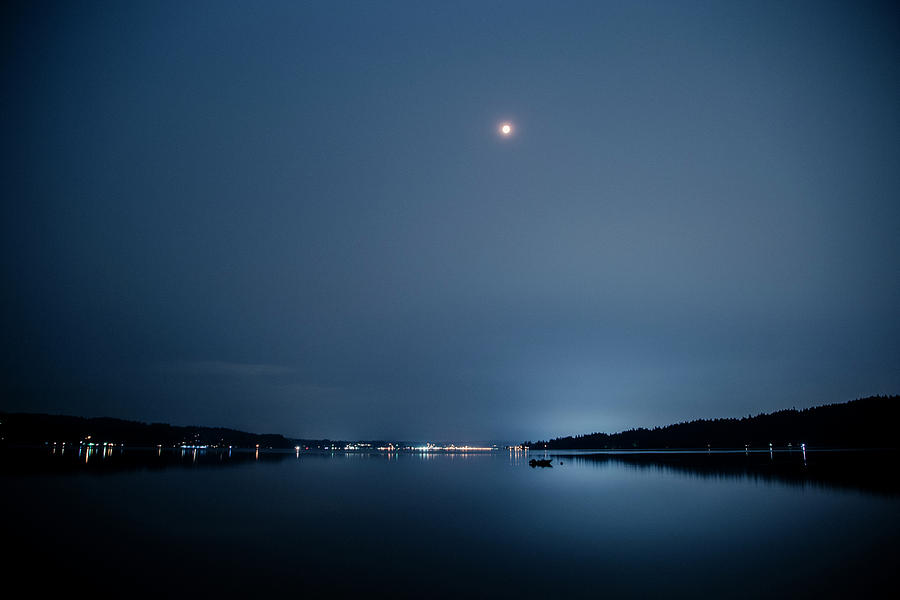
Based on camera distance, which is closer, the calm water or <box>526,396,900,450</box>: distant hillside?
the calm water

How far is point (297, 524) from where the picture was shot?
28.3 meters

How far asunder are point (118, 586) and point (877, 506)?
43.2 meters

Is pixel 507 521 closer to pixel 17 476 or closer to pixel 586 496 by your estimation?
pixel 586 496

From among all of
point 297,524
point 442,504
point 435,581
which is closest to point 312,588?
point 435,581

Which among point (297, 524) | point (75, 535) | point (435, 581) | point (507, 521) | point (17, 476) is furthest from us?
point (17, 476)

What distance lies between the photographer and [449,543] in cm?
2403

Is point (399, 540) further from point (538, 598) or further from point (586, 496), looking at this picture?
point (586, 496)

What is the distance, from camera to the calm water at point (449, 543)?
16719mm

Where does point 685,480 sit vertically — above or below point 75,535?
below

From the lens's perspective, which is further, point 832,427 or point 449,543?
point 832,427

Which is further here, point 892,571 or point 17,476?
point 17,476

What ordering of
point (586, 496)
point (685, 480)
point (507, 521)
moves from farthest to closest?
point (685, 480), point (586, 496), point (507, 521)

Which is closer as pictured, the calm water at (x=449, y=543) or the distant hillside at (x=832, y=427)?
the calm water at (x=449, y=543)

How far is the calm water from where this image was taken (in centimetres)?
1672
